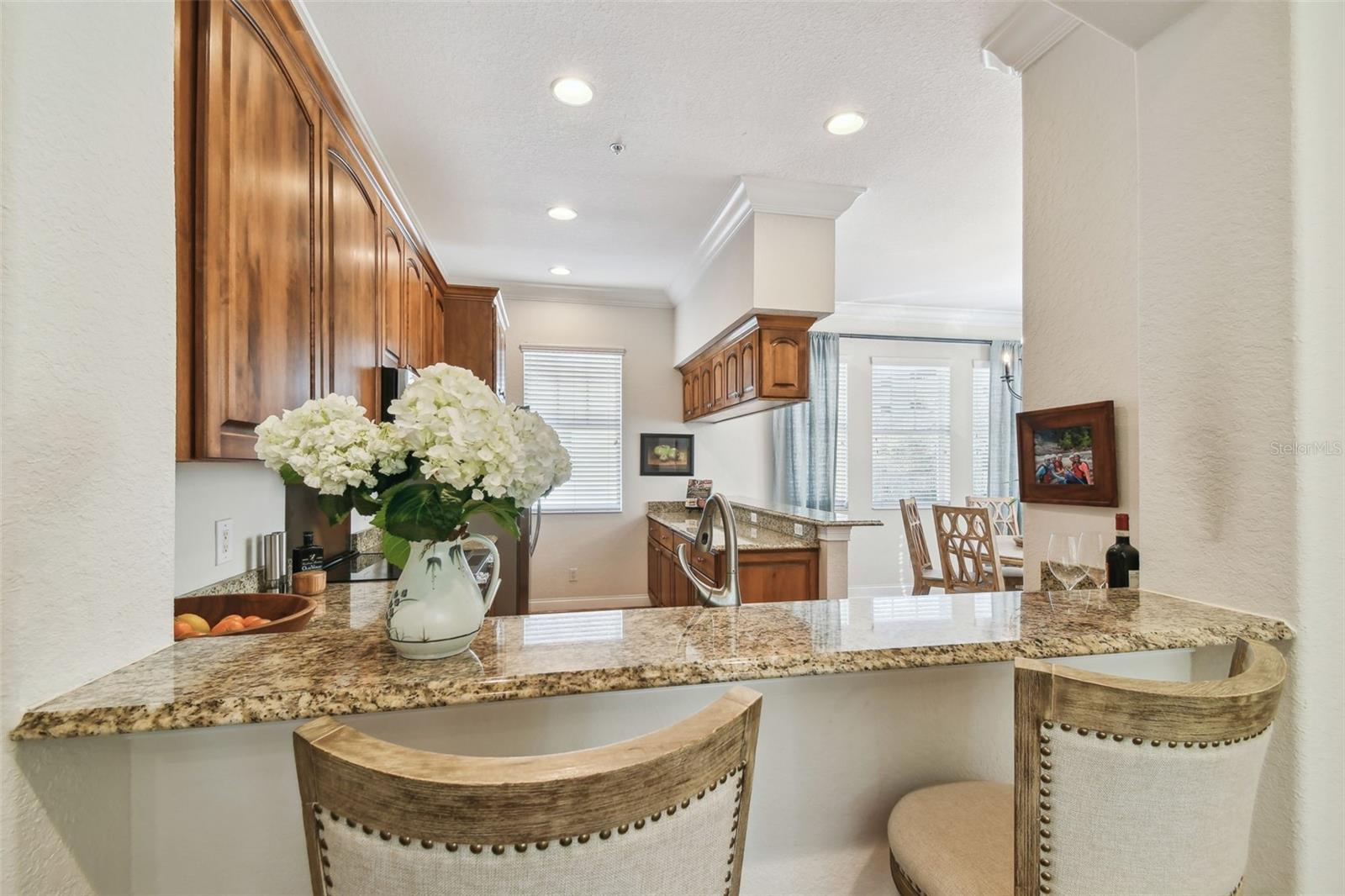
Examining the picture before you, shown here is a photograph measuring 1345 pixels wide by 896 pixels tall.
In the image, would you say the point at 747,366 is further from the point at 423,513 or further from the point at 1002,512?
the point at 1002,512

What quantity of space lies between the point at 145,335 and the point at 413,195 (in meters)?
2.82

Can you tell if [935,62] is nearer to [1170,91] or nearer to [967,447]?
[1170,91]

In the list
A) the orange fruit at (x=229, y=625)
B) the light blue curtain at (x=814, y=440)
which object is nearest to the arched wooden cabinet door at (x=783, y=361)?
the light blue curtain at (x=814, y=440)

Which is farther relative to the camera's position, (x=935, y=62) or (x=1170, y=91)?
(x=935, y=62)

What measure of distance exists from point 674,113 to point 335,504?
2243 millimetres

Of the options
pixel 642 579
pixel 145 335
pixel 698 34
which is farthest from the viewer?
pixel 642 579

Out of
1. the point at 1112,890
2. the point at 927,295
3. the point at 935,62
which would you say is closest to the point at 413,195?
the point at 935,62

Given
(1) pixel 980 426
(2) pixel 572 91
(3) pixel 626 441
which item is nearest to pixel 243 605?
(2) pixel 572 91

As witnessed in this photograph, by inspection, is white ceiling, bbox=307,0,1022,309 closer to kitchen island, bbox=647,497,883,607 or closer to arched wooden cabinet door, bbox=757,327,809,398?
arched wooden cabinet door, bbox=757,327,809,398

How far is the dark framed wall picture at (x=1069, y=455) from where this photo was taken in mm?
1647

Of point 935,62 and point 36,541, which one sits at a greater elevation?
point 935,62

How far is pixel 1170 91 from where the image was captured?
4.17 feet

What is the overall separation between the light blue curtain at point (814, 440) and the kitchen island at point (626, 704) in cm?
418

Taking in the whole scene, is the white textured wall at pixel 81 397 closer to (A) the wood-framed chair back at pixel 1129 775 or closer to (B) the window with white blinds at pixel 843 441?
(A) the wood-framed chair back at pixel 1129 775
